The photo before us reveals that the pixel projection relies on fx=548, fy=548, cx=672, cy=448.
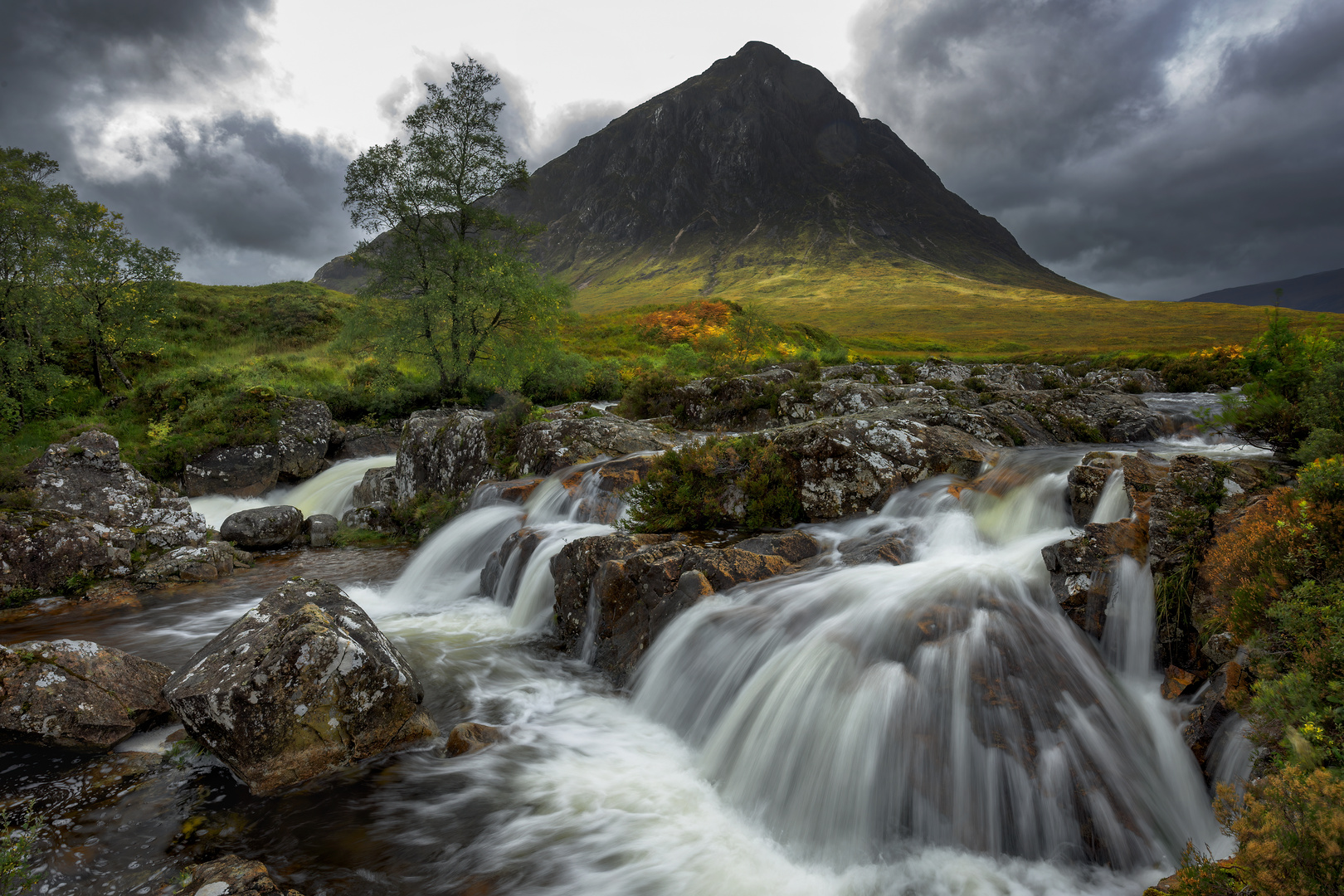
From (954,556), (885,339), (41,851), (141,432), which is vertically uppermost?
(885,339)

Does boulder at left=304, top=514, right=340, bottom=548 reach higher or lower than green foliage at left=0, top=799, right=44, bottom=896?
higher

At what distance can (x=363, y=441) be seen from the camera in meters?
22.5

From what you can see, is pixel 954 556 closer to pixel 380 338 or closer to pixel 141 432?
pixel 380 338

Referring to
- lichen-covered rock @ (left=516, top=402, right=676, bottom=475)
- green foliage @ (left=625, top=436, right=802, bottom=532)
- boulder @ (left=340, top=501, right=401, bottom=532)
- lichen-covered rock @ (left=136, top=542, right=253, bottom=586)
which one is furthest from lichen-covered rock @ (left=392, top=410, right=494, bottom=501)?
green foliage @ (left=625, top=436, right=802, bottom=532)

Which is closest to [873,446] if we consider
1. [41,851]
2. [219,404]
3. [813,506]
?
[813,506]

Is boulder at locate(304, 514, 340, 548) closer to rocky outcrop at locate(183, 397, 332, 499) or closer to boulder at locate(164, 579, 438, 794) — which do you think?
rocky outcrop at locate(183, 397, 332, 499)

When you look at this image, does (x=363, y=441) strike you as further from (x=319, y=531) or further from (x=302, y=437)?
(x=319, y=531)

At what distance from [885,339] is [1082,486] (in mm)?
71681

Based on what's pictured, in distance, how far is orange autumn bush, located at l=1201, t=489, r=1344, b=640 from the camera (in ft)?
13.0

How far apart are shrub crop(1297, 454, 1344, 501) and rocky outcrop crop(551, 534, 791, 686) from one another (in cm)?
543

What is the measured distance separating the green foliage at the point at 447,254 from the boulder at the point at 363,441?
2.72m

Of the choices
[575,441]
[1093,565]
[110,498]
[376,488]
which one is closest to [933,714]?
[1093,565]

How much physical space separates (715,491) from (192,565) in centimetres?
1187

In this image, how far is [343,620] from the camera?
6.32 meters
